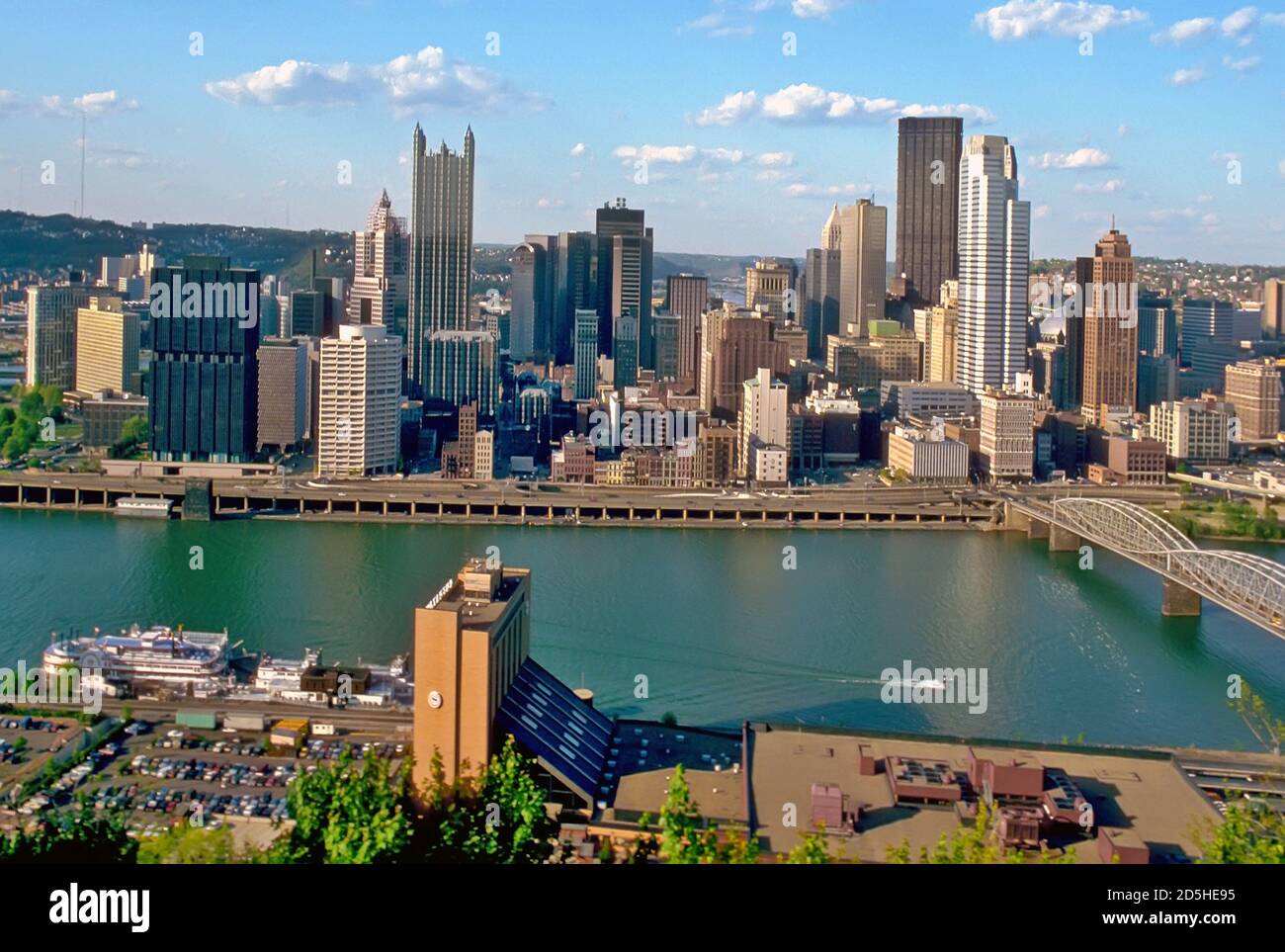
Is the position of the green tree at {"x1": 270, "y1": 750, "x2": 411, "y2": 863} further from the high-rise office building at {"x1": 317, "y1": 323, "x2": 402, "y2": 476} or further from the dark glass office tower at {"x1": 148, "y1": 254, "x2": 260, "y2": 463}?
the dark glass office tower at {"x1": 148, "y1": 254, "x2": 260, "y2": 463}

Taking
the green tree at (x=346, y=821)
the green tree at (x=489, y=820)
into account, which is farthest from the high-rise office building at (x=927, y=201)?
the green tree at (x=346, y=821)

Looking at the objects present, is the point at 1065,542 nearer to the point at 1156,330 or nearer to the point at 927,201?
the point at 1156,330

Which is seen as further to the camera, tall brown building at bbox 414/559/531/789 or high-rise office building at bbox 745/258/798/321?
high-rise office building at bbox 745/258/798/321

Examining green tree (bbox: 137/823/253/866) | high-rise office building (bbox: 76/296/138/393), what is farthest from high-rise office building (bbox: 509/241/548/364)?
green tree (bbox: 137/823/253/866)

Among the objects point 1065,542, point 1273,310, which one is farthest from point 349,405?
point 1273,310

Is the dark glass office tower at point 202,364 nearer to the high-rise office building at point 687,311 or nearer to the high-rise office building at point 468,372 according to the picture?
the high-rise office building at point 468,372
